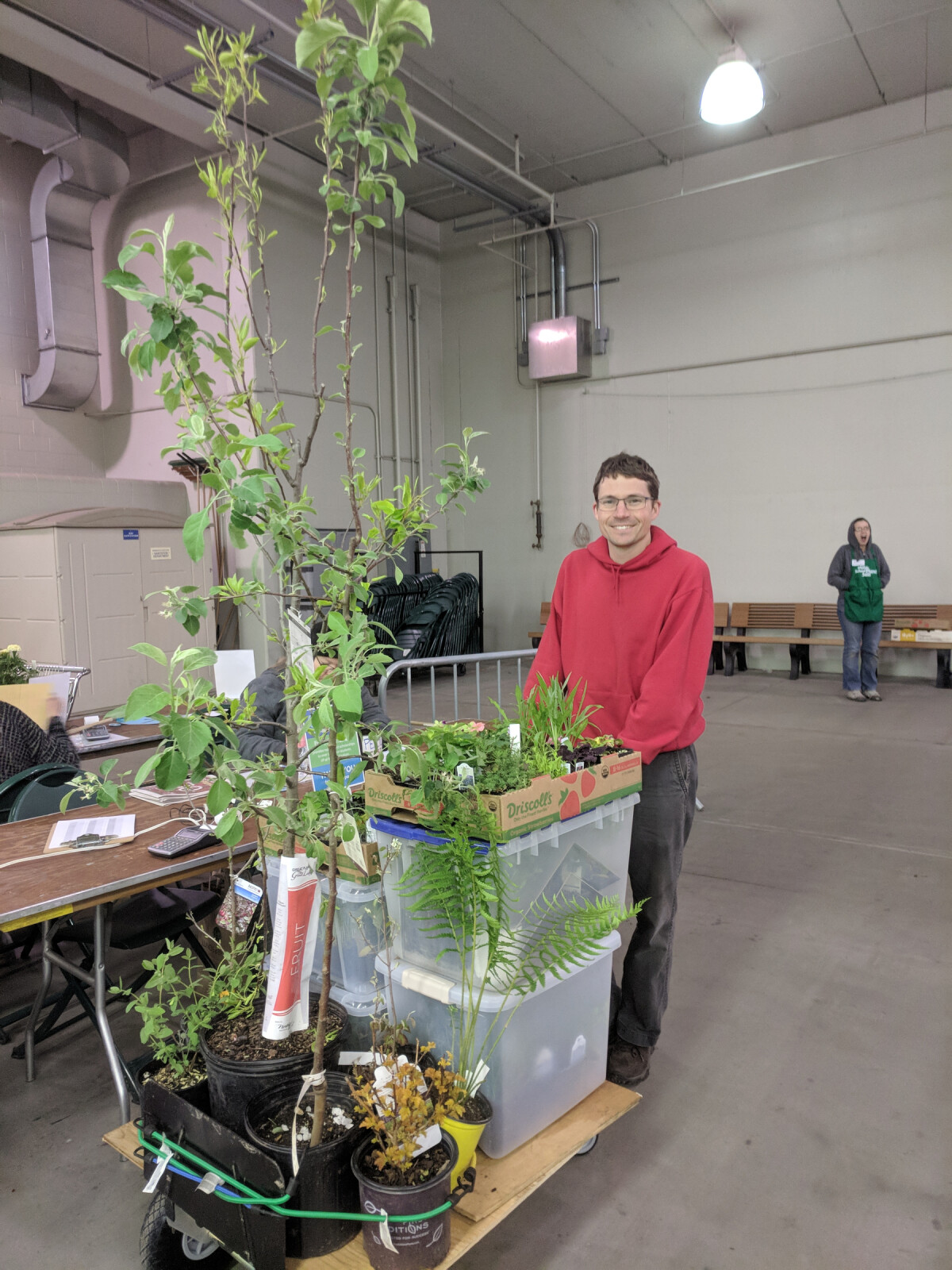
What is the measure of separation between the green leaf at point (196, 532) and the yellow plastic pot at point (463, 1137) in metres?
1.08

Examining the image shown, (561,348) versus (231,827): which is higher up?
(561,348)

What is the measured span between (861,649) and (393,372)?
6.67 m

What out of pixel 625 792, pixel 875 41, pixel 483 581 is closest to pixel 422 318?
pixel 483 581

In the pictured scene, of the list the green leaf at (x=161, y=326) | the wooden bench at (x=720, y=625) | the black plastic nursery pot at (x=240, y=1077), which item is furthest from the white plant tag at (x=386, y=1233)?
the wooden bench at (x=720, y=625)

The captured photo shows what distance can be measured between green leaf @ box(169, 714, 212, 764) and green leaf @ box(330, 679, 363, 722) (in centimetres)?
19

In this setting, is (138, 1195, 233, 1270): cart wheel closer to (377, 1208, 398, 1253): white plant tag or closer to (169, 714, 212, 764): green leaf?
(377, 1208, 398, 1253): white plant tag

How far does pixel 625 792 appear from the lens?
1.94 meters

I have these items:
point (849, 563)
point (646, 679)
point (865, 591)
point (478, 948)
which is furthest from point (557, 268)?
point (478, 948)

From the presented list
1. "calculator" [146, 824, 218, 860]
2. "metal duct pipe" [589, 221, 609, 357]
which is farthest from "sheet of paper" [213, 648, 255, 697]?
"metal duct pipe" [589, 221, 609, 357]

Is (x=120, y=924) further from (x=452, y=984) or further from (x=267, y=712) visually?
(x=452, y=984)

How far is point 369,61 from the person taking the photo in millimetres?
1139

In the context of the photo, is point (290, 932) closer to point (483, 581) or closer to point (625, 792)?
point (625, 792)

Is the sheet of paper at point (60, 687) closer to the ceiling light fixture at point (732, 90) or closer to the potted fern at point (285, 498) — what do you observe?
the potted fern at point (285, 498)

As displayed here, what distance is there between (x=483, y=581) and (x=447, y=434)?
6.99 ft
